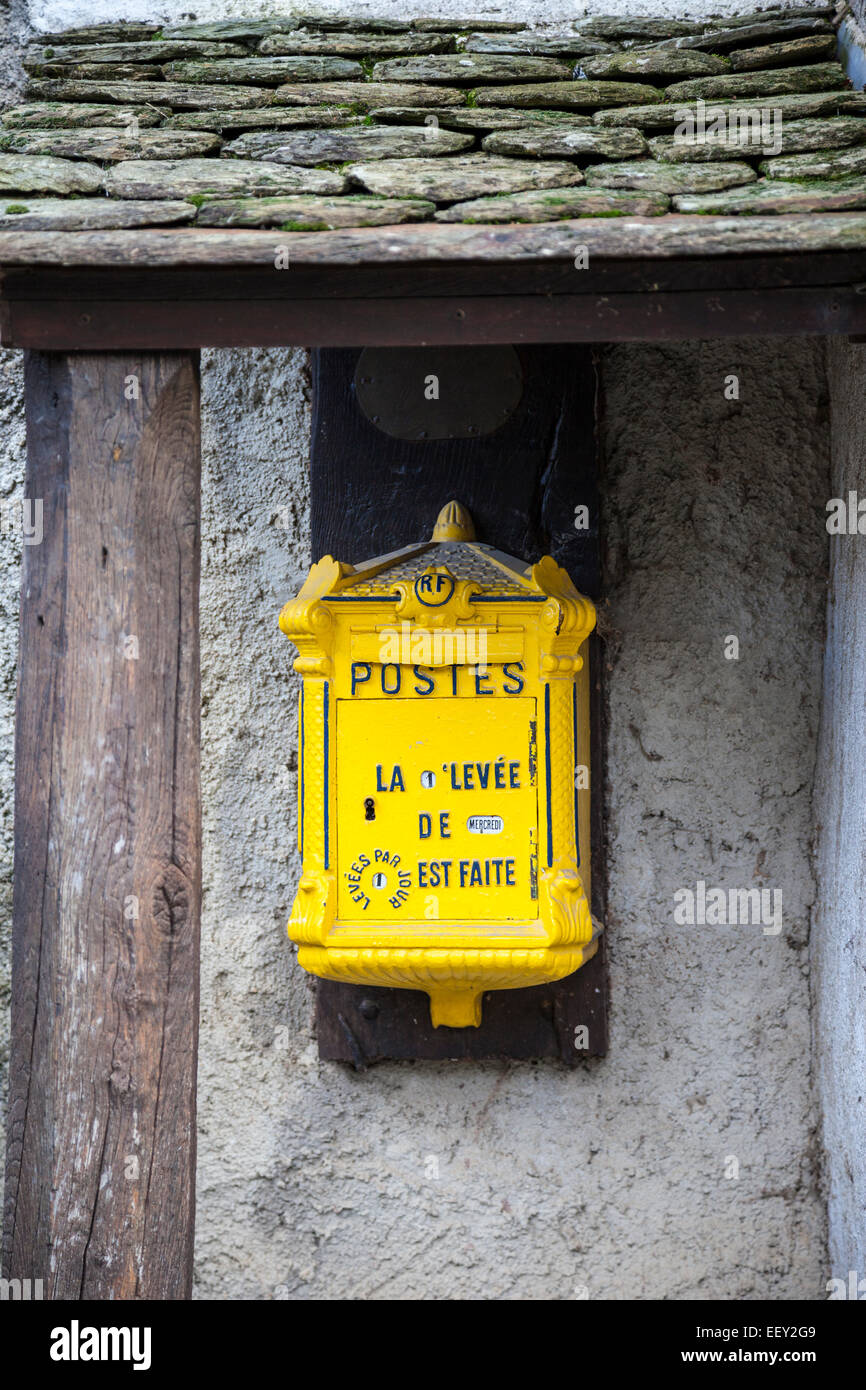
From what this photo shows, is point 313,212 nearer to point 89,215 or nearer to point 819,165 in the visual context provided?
A: point 89,215

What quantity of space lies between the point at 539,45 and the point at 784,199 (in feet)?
2.87

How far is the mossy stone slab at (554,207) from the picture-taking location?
2.03 metres

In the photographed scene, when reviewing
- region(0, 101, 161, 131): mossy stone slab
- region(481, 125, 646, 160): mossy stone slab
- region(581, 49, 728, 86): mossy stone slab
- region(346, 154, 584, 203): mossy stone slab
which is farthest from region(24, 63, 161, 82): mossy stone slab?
region(581, 49, 728, 86): mossy stone slab

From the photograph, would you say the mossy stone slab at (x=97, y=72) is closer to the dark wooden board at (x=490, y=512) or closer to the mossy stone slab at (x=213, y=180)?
the mossy stone slab at (x=213, y=180)

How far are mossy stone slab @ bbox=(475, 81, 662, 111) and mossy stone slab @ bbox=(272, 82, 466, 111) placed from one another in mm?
71

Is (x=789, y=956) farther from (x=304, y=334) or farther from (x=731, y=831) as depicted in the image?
(x=304, y=334)

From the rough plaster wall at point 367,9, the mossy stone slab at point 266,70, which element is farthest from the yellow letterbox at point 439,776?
the rough plaster wall at point 367,9

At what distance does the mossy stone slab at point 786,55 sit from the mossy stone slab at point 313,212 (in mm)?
912

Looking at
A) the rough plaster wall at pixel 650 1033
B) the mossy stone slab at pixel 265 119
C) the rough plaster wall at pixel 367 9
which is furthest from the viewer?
the rough plaster wall at pixel 367 9

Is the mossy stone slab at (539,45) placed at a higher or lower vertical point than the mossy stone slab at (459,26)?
lower

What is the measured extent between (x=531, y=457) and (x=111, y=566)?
1084 millimetres

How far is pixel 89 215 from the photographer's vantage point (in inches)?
81.2

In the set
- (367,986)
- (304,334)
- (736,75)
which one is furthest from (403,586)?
(736,75)

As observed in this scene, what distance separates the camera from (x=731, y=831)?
2.91 meters
